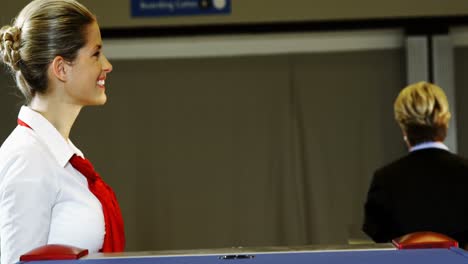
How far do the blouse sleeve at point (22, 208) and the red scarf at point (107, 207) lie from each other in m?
0.14

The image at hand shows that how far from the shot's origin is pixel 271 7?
485 cm

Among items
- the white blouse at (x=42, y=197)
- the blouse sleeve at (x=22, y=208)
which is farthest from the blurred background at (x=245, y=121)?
the blouse sleeve at (x=22, y=208)

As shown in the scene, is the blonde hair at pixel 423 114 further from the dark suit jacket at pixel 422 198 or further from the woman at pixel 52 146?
the woman at pixel 52 146

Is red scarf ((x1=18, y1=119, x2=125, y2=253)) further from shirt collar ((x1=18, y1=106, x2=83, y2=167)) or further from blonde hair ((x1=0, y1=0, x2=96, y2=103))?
blonde hair ((x1=0, y1=0, x2=96, y2=103))

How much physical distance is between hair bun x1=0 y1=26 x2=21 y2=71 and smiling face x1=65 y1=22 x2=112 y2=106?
0.13 m

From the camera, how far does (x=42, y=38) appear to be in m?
1.85

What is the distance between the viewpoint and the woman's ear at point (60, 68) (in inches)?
73.5

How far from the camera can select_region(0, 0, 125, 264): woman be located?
1.70 metres

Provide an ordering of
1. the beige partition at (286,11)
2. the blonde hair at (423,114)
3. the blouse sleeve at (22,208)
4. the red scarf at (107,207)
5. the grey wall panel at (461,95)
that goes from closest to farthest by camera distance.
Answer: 1. the blouse sleeve at (22,208)
2. the red scarf at (107,207)
3. the blonde hair at (423,114)
4. the beige partition at (286,11)
5. the grey wall panel at (461,95)

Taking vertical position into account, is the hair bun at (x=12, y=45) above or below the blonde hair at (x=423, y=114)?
above

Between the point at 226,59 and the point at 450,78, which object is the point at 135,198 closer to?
the point at 226,59

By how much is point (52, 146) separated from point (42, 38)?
246mm

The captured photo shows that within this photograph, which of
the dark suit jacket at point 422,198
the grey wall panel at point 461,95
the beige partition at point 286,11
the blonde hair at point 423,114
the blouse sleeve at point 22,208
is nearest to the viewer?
the blouse sleeve at point 22,208

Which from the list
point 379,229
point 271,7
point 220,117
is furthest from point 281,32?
point 379,229
